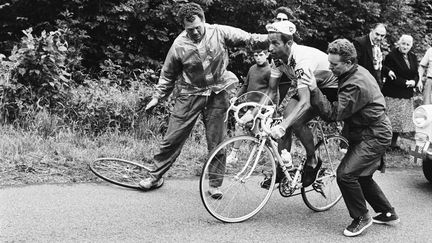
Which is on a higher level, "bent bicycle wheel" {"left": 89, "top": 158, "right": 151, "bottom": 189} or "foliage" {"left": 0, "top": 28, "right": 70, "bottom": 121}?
"foliage" {"left": 0, "top": 28, "right": 70, "bottom": 121}

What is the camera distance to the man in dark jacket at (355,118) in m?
4.33

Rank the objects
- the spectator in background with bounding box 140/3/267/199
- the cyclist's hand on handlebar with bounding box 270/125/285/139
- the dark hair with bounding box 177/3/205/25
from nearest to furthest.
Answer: the cyclist's hand on handlebar with bounding box 270/125/285/139 → the dark hair with bounding box 177/3/205/25 → the spectator in background with bounding box 140/3/267/199

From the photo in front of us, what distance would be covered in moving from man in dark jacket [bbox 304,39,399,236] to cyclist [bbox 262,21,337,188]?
213 mm

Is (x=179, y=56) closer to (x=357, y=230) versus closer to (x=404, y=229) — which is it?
(x=357, y=230)

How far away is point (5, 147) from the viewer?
235 inches

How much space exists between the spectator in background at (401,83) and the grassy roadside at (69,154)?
70 cm

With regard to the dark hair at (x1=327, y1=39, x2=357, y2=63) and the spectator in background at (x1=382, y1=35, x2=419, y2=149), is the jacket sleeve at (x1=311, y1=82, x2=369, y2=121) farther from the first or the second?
the spectator in background at (x1=382, y1=35, x2=419, y2=149)

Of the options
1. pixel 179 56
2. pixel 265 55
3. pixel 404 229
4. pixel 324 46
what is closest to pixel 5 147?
pixel 179 56

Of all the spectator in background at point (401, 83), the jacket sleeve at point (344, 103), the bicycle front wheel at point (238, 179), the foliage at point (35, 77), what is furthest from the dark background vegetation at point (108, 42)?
the jacket sleeve at point (344, 103)

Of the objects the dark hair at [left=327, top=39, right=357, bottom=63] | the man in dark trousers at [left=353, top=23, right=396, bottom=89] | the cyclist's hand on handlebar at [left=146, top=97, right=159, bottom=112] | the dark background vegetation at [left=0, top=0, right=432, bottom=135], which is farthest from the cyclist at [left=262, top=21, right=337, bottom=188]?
the dark background vegetation at [left=0, top=0, right=432, bottom=135]

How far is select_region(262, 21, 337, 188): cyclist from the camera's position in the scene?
14.9 feet

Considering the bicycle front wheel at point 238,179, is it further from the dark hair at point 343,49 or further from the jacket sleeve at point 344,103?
the dark hair at point 343,49

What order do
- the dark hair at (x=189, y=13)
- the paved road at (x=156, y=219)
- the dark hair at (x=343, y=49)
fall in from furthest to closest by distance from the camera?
the dark hair at (x=189, y=13) → the dark hair at (x=343, y=49) → the paved road at (x=156, y=219)

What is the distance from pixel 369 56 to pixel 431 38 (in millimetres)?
6445
